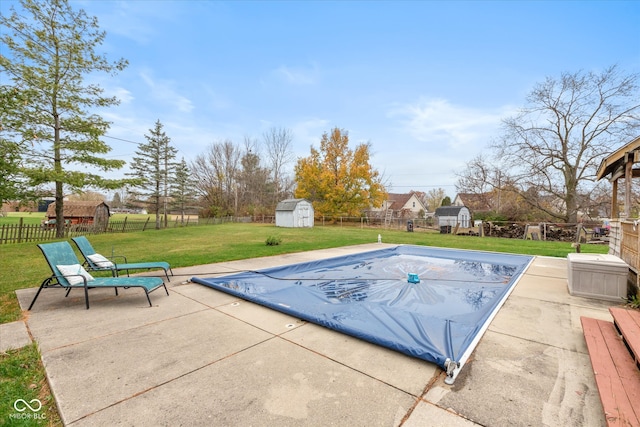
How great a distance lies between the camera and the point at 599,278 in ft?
15.1

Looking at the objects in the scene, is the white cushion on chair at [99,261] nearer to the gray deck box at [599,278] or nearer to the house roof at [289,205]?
the gray deck box at [599,278]

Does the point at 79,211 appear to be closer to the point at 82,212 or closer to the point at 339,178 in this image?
the point at 82,212

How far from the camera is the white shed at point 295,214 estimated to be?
2462 cm

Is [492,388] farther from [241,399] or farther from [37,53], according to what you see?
[37,53]

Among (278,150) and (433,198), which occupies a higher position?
(278,150)

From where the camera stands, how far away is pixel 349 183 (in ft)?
92.1

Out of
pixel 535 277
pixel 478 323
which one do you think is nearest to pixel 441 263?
pixel 535 277

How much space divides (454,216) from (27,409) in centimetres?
2731

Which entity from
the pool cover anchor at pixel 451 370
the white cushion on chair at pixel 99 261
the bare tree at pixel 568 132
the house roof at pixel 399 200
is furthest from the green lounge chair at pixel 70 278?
the house roof at pixel 399 200

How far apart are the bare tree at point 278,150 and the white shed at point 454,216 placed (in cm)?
2040

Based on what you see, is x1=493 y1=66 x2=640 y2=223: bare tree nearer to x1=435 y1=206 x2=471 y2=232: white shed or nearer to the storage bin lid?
x1=435 y1=206 x2=471 y2=232: white shed

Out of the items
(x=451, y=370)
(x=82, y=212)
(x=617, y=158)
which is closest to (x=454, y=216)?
(x=617, y=158)

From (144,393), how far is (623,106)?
26.3 meters

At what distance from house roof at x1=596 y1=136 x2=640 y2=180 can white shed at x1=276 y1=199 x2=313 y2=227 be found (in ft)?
66.6
